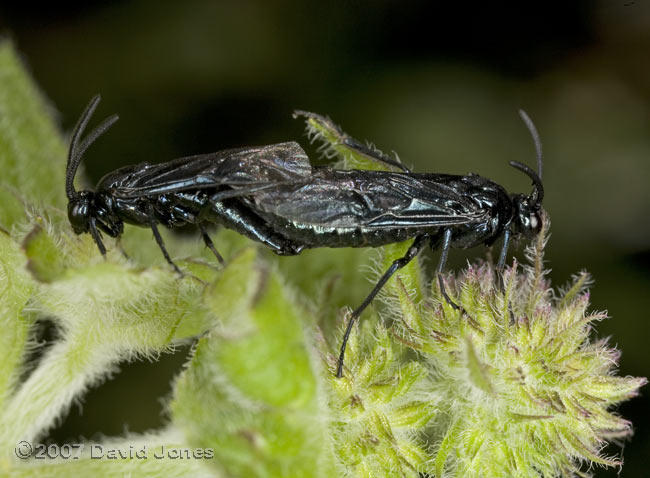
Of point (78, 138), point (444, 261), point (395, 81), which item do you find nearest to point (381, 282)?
point (444, 261)

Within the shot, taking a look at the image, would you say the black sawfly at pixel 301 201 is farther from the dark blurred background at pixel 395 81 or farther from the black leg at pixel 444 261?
the dark blurred background at pixel 395 81

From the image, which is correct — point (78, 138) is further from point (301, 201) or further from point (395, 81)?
point (395, 81)

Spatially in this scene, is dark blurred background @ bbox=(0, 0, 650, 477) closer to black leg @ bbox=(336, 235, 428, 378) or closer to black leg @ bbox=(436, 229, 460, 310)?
black leg @ bbox=(436, 229, 460, 310)

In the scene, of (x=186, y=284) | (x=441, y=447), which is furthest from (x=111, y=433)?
(x=441, y=447)

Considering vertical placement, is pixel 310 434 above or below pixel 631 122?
below

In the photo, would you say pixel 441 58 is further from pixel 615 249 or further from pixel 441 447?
pixel 441 447


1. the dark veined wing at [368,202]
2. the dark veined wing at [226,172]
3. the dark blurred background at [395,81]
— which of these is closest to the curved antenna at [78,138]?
the dark veined wing at [226,172]
